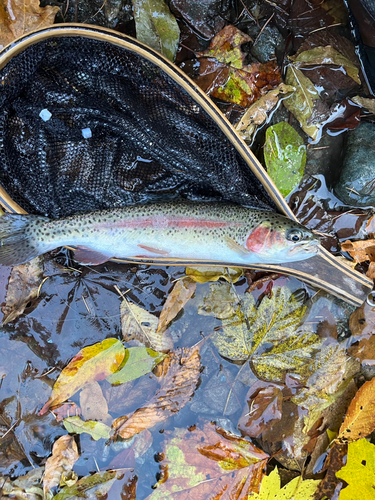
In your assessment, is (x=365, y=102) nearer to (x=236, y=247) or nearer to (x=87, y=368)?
(x=236, y=247)

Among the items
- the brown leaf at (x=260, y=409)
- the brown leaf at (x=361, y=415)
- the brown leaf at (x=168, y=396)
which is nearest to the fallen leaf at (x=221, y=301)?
the brown leaf at (x=168, y=396)

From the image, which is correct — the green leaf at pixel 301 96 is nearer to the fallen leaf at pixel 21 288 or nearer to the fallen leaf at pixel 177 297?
the fallen leaf at pixel 177 297

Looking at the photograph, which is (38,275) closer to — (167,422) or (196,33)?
(167,422)

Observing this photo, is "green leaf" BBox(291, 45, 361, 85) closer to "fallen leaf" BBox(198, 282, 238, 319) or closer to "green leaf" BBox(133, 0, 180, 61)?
"green leaf" BBox(133, 0, 180, 61)

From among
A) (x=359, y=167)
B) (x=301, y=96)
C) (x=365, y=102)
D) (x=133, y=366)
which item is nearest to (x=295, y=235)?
(x=359, y=167)

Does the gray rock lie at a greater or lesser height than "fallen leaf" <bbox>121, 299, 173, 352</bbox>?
greater

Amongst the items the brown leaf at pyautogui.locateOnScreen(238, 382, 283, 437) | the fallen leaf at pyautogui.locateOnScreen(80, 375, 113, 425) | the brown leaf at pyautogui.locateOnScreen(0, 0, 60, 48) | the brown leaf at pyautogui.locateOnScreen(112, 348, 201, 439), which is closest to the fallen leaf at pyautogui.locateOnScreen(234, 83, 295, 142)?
the brown leaf at pyautogui.locateOnScreen(0, 0, 60, 48)

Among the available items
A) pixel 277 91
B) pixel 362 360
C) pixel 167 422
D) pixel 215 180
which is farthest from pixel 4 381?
pixel 277 91
